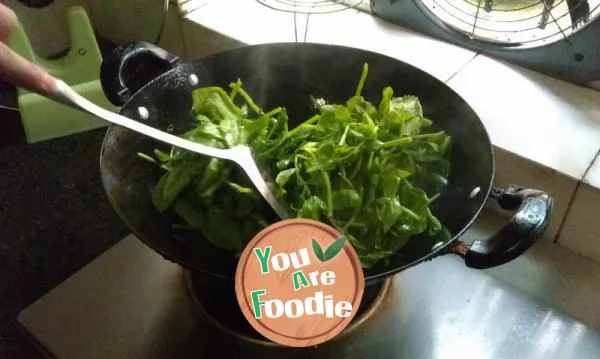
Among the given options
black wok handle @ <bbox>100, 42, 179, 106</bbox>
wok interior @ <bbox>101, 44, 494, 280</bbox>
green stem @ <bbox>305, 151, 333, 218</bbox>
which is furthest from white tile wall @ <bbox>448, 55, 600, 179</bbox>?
black wok handle @ <bbox>100, 42, 179, 106</bbox>

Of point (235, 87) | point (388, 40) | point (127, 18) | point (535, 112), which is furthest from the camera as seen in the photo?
point (127, 18)

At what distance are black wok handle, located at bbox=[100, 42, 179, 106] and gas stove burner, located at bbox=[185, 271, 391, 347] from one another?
0.22 meters

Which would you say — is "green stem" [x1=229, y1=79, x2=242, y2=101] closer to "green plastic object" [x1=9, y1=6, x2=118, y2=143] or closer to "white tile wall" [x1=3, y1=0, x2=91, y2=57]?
"green plastic object" [x1=9, y1=6, x2=118, y2=143]

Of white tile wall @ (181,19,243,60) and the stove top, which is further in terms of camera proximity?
white tile wall @ (181,19,243,60)

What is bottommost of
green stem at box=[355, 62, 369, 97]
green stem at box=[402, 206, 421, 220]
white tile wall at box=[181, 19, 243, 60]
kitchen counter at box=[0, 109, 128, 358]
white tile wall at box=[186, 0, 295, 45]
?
kitchen counter at box=[0, 109, 128, 358]

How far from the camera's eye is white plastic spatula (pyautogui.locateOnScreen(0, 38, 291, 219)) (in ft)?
1.30

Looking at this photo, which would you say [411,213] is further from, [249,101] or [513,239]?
[249,101]

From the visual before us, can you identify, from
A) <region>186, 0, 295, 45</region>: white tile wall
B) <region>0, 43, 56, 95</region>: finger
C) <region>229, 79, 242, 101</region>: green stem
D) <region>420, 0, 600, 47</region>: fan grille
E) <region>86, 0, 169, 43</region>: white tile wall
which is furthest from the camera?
<region>86, 0, 169, 43</region>: white tile wall

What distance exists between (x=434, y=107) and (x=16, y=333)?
57cm

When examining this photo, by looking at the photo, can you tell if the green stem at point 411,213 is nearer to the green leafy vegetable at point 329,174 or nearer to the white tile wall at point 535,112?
the green leafy vegetable at point 329,174

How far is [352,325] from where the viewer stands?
0.60 meters

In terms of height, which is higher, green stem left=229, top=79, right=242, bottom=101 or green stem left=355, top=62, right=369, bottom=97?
green stem left=355, top=62, right=369, bottom=97

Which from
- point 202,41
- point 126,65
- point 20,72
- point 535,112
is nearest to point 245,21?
point 202,41

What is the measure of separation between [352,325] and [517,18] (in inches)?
20.3
